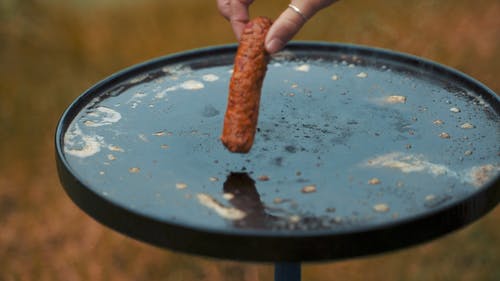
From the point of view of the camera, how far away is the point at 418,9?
4684 millimetres

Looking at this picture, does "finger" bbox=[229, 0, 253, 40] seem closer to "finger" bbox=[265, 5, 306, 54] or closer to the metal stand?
"finger" bbox=[265, 5, 306, 54]

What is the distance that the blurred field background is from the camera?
11.2 ft

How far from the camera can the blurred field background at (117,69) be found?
11.2 feet

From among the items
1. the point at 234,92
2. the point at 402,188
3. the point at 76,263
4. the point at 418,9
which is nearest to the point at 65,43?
the point at 76,263

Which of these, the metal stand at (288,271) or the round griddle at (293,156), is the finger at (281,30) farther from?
the metal stand at (288,271)

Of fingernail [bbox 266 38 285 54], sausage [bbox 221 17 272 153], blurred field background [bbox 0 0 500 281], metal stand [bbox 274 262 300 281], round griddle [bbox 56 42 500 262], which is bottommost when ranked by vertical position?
blurred field background [bbox 0 0 500 281]

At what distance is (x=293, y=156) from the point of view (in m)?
1.87

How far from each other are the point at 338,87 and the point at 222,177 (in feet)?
2.19

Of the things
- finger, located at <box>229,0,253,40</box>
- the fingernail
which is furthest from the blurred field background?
the fingernail

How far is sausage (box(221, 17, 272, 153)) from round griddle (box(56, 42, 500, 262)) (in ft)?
0.23

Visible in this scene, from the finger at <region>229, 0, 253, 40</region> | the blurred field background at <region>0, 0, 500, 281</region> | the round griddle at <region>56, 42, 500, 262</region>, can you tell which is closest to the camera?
the round griddle at <region>56, 42, 500, 262</region>

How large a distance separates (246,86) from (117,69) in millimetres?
2682

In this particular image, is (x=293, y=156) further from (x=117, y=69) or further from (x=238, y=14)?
(x=117, y=69)

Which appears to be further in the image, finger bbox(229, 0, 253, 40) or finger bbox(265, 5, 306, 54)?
finger bbox(229, 0, 253, 40)
